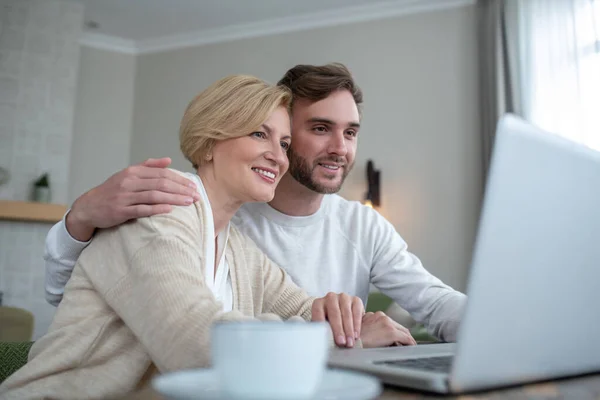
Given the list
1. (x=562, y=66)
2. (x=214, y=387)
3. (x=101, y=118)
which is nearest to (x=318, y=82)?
(x=214, y=387)

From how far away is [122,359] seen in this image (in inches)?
36.2

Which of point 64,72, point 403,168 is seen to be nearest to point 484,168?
point 403,168

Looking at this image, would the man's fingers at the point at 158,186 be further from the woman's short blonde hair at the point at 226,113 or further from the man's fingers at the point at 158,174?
the woman's short blonde hair at the point at 226,113

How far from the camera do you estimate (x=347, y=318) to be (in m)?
0.99

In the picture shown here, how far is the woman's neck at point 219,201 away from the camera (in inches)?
51.6

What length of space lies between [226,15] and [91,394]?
15.1 feet

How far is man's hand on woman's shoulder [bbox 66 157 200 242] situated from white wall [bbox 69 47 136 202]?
441 cm

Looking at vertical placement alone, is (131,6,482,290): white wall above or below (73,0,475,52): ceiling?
below

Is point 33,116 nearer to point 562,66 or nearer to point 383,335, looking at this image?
point 562,66

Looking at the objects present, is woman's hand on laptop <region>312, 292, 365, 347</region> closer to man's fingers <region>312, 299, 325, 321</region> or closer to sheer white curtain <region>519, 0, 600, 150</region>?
man's fingers <region>312, 299, 325, 321</region>

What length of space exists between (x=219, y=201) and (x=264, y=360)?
93cm

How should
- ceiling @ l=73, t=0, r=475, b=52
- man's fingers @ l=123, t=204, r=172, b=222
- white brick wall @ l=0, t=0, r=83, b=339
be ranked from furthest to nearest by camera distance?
ceiling @ l=73, t=0, r=475, b=52 → white brick wall @ l=0, t=0, r=83, b=339 → man's fingers @ l=123, t=204, r=172, b=222

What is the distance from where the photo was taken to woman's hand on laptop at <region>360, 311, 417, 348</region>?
1.06m

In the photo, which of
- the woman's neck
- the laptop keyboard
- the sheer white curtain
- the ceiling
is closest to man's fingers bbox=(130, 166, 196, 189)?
the woman's neck
